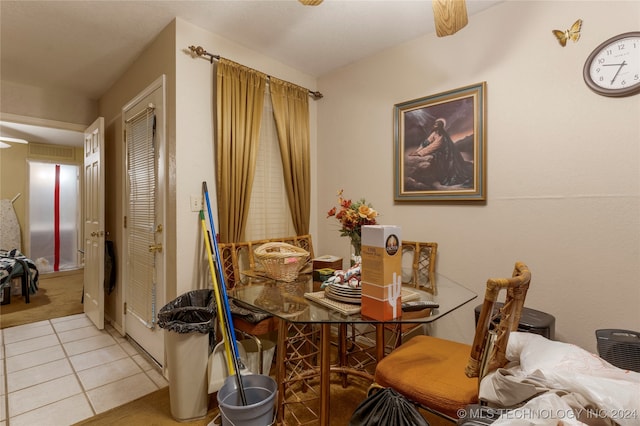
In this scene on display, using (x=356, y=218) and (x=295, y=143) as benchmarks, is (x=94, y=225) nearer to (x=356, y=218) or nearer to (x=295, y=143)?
(x=295, y=143)

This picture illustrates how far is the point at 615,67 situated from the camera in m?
1.57

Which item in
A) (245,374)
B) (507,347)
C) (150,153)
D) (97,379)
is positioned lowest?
(97,379)

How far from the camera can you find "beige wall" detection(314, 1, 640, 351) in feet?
5.19

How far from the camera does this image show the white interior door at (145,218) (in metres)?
2.31

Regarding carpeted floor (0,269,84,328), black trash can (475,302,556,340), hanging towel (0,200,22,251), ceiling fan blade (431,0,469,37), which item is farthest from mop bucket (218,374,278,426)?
hanging towel (0,200,22,251)

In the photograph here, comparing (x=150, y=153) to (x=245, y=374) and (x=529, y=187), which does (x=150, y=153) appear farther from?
(x=529, y=187)

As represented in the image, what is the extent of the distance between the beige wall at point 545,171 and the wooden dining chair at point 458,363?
2.42 feet

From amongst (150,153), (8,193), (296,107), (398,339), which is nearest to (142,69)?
(150,153)

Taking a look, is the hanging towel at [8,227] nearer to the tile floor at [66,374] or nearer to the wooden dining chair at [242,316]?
the tile floor at [66,374]

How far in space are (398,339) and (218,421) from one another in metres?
1.18

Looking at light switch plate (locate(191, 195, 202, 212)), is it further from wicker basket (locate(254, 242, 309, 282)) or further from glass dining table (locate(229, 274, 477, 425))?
glass dining table (locate(229, 274, 477, 425))

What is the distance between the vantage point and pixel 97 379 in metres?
2.22

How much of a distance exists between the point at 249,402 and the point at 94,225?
2771 millimetres

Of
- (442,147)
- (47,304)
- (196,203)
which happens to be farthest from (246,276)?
(47,304)
